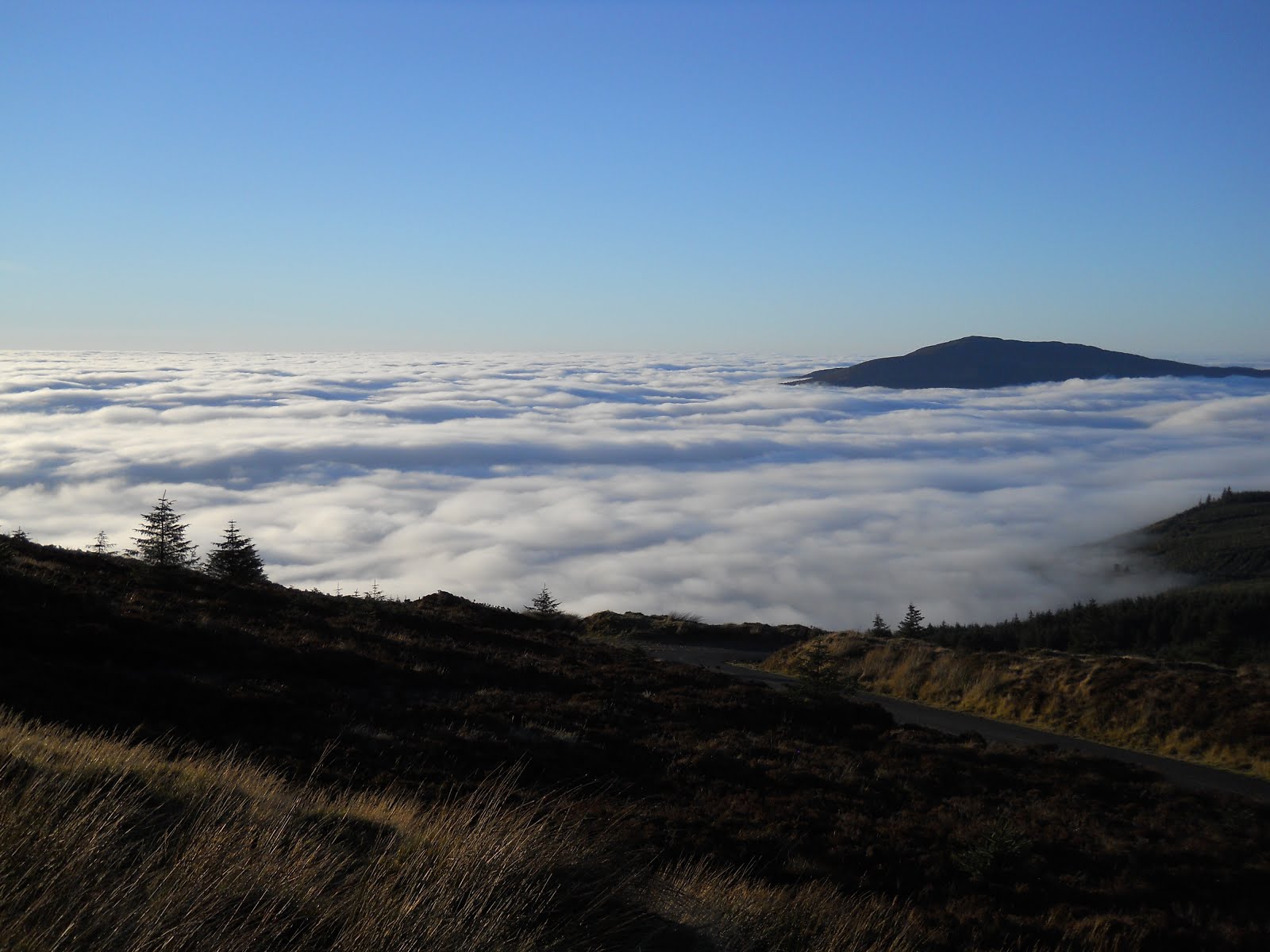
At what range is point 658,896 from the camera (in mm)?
4340

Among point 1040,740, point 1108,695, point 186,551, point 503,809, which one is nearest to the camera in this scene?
point 503,809

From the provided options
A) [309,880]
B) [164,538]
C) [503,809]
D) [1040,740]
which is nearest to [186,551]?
[164,538]

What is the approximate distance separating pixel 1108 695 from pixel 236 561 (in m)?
18.2

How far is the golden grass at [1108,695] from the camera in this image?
39.8ft

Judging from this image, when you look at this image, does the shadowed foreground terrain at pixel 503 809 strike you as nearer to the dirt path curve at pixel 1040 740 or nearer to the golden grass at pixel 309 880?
the golden grass at pixel 309 880

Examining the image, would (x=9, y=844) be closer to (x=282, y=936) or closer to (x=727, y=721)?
(x=282, y=936)

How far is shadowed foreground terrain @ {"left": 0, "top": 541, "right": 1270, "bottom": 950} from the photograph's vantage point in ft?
10.3

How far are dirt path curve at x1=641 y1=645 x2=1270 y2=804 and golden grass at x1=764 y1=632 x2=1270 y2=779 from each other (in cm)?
40

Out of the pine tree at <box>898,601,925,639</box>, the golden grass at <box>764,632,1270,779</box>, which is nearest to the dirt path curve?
the golden grass at <box>764,632,1270,779</box>

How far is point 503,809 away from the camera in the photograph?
19.9 ft

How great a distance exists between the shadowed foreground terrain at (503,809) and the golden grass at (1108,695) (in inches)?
109

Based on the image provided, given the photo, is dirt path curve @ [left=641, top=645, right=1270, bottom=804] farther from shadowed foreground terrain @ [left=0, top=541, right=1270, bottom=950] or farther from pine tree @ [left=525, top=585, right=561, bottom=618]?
pine tree @ [left=525, top=585, right=561, bottom=618]

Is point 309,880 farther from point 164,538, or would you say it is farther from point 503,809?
point 164,538

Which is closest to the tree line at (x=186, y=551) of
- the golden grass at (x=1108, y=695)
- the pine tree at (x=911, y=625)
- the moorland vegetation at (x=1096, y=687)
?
the moorland vegetation at (x=1096, y=687)
